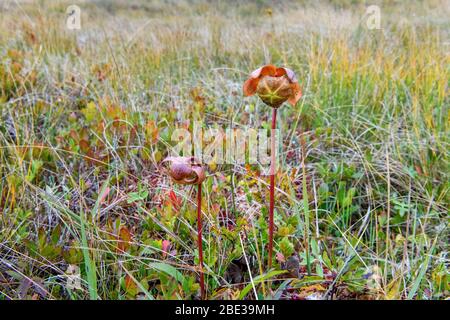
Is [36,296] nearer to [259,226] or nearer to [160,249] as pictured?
[160,249]

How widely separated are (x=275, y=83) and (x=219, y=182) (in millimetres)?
786

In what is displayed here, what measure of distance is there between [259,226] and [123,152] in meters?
0.80

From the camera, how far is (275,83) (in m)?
1.12

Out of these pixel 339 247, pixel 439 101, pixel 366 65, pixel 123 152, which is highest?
pixel 366 65

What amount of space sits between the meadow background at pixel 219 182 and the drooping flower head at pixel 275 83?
0.36 m

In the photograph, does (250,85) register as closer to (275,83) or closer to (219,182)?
(275,83)

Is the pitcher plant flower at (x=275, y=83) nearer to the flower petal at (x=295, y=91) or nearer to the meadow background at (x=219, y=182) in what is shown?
the flower petal at (x=295, y=91)

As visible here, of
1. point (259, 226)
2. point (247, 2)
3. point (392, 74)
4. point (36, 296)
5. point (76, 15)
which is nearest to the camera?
point (36, 296)

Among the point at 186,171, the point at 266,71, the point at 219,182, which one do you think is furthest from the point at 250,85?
the point at 219,182

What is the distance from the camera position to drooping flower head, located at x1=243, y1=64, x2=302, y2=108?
1111 millimetres

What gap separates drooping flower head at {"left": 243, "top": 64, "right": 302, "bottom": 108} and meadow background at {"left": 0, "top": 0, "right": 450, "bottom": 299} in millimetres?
361

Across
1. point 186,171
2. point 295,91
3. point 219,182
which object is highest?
point 295,91
